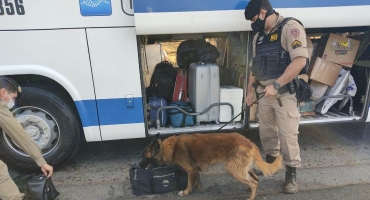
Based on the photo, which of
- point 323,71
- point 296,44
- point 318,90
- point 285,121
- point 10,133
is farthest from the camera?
point 318,90

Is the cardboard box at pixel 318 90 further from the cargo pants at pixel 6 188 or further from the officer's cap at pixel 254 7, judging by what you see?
the cargo pants at pixel 6 188

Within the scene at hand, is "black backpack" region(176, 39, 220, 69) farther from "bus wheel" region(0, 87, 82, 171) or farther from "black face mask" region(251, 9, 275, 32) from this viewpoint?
"bus wheel" region(0, 87, 82, 171)

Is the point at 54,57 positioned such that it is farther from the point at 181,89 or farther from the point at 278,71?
the point at 278,71

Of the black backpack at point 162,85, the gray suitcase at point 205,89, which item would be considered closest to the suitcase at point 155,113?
the black backpack at point 162,85

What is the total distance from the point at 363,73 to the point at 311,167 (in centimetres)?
170

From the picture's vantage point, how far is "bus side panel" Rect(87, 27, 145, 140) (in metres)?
2.90

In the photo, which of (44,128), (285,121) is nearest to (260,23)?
(285,121)

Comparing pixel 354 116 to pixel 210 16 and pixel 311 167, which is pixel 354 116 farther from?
pixel 210 16

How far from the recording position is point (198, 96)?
344 cm

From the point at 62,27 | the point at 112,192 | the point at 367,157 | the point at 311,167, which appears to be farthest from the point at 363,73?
the point at 62,27

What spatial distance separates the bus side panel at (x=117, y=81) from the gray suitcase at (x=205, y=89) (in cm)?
72

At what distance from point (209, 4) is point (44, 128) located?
2.26m

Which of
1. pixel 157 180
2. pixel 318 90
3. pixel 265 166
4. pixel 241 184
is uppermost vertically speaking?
pixel 318 90

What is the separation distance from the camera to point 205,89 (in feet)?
11.3
